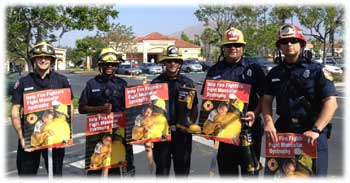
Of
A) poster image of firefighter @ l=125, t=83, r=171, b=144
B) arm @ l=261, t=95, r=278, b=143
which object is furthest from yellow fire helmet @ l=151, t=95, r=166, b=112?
arm @ l=261, t=95, r=278, b=143

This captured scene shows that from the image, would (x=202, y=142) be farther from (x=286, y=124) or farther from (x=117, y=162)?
(x=286, y=124)

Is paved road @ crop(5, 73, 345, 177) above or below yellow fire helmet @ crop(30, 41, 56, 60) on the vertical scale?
below

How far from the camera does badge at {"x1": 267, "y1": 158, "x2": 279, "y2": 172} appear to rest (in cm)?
413

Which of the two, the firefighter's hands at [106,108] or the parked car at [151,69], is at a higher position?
the firefighter's hands at [106,108]

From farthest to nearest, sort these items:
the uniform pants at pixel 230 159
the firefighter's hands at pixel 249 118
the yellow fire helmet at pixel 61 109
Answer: the yellow fire helmet at pixel 61 109, the uniform pants at pixel 230 159, the firefighter's hands at pixel 249 118

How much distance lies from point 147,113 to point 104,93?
0.58 m

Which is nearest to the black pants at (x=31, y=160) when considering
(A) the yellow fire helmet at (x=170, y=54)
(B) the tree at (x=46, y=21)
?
(A) the yellow fire helmet at (x=170, y=54)

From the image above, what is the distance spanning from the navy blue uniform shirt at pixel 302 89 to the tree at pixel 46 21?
11.1 m

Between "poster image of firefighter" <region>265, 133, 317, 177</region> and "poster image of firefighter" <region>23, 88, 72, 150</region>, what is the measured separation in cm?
227

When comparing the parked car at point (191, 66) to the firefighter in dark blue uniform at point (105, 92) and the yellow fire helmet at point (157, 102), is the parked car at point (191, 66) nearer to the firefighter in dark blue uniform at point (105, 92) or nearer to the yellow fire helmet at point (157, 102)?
the firefighter in dark blue uniform at point (105, 92)

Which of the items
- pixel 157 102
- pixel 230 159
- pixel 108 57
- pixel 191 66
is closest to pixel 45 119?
pixel 108 57

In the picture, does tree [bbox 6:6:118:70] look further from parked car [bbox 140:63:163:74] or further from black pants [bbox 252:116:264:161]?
parked car [bbox 140:63:163:74]

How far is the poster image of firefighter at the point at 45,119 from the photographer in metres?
4.76

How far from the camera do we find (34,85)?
4828 mm
